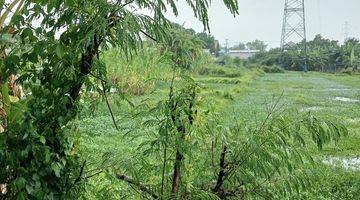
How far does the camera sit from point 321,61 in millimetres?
56688

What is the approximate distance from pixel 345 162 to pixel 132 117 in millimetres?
7425

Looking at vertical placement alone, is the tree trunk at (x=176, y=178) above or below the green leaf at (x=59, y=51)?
below

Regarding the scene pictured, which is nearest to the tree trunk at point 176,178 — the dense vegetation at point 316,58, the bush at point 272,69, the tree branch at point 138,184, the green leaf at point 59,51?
the tree branch at point 138,184

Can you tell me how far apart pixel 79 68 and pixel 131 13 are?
324 mm

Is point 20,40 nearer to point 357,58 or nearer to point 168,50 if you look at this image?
point 168,50

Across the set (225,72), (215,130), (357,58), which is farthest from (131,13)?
(357,58)

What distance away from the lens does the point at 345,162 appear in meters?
8.54

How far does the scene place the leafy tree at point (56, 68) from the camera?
61.1 inches

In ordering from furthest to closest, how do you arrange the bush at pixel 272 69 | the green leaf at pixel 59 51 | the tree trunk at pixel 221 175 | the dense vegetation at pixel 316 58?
the dense vegetation at pixel 316 58, the bush at pixel 272 69, the tree trunk at pixel 221 175, the green leaf at pixel 59 51

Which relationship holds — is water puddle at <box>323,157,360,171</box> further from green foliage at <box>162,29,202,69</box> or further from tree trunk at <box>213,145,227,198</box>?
green foliage at <box>162,29,202,69</box>

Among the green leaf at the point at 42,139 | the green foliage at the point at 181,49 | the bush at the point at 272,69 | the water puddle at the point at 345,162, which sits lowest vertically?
the bush at the point at 272,69

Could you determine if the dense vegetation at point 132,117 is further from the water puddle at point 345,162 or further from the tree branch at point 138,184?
the water puddle at point 345,162

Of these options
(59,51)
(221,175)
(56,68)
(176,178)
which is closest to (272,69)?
(221,175)

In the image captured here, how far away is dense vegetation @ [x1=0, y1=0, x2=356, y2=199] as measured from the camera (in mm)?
1619
